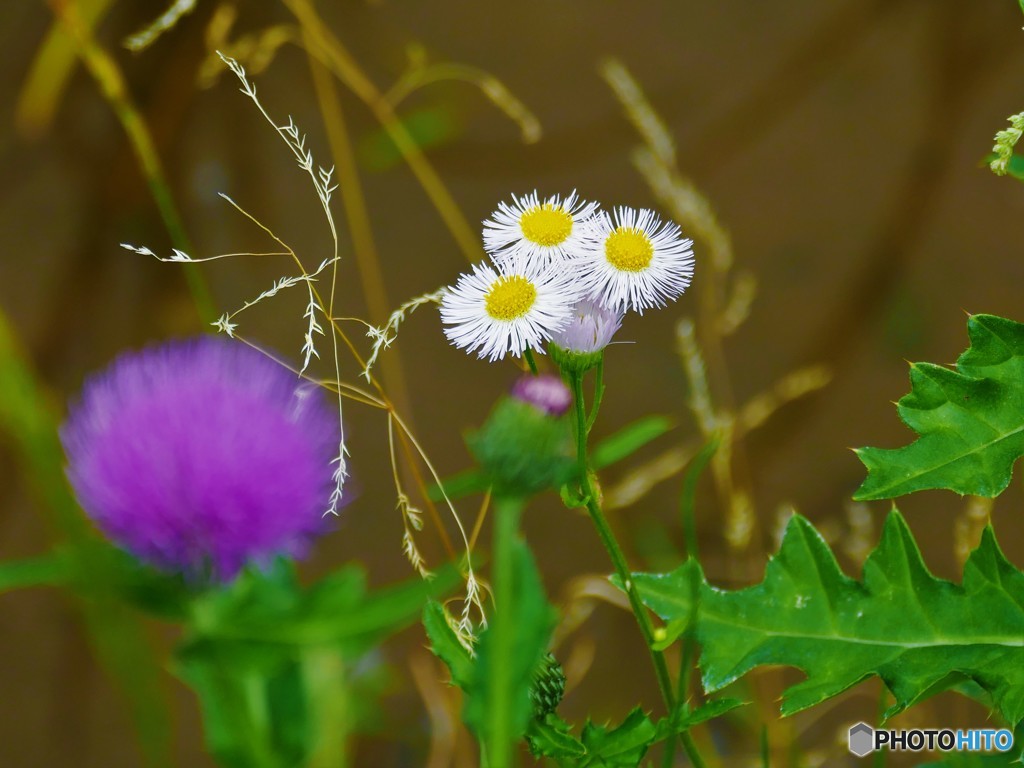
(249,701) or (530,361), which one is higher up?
(530,361)

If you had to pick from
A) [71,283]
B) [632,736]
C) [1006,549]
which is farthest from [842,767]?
[71,283]

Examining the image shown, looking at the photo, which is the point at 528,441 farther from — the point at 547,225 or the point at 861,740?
the point at 861,740

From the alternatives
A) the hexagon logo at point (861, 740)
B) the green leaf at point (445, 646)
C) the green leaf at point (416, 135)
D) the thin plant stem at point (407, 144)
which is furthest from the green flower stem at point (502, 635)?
the green leaf at point (416, 135)

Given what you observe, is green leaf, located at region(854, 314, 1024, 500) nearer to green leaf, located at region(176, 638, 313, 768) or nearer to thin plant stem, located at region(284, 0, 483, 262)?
green leaf, located at region(176, 638, 313, 768)

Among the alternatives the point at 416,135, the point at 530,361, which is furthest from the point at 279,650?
the point at 416,135

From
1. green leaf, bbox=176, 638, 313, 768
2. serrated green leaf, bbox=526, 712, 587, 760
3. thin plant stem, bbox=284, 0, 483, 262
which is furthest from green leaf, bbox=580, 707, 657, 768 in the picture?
thin plant stem, bbox=284, 0, 483, 262

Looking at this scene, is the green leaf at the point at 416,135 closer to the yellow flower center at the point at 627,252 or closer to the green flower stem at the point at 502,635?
the yellow flower center at the point at 627,252
